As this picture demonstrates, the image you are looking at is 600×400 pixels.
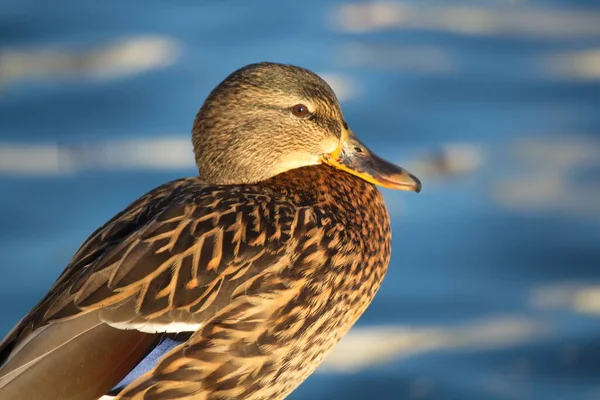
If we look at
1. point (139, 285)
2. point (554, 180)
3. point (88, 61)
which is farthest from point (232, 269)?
point (88, 61)

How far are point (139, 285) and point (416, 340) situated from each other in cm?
263

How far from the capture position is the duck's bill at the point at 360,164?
16.7ft

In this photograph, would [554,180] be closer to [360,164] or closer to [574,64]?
[574,64]

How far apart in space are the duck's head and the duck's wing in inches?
7.7

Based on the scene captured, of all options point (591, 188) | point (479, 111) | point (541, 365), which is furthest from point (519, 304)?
point (479, 111)

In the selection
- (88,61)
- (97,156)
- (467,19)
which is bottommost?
(97,156)

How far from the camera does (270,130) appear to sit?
16.4ft

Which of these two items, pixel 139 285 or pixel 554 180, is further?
pixel 554 180

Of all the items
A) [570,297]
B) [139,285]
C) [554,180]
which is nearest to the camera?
[139,285]

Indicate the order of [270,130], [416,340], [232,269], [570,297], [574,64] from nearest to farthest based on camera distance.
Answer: [232,269], [270,130], [416,340], [570,297], [574,64]

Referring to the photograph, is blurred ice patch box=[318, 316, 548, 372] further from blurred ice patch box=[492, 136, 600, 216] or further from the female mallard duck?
the female mallard duck

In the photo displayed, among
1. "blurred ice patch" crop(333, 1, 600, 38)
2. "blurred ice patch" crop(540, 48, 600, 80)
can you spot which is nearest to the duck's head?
"blurred ice patch" crop(540, 48, 600, 80)

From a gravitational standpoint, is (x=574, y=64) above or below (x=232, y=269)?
above

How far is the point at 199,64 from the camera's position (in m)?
9.07
